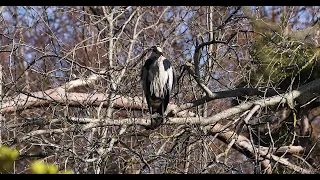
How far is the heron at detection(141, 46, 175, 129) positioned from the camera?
595cm

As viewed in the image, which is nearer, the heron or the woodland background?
the woodland background

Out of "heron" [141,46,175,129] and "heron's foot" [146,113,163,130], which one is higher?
"heron" [141,46,175,129]

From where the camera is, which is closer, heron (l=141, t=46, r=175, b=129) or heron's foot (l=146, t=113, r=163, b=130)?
heron's foot (l=146, t=113, r=163, b=130)

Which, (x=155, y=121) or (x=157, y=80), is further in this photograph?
(x=157, y=80)

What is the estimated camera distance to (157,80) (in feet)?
19.7

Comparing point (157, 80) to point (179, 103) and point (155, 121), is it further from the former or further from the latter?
point (155, 121)

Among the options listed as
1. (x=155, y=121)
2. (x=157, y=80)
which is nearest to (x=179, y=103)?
(x=157, y=80)

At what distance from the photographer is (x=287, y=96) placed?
211 inches

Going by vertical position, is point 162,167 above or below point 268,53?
below

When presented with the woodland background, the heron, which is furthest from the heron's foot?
the heron

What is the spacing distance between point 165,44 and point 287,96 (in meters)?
3.17

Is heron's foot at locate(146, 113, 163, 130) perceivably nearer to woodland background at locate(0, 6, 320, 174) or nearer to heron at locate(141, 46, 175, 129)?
woodland background at locate(0, 6, 320, 174)
